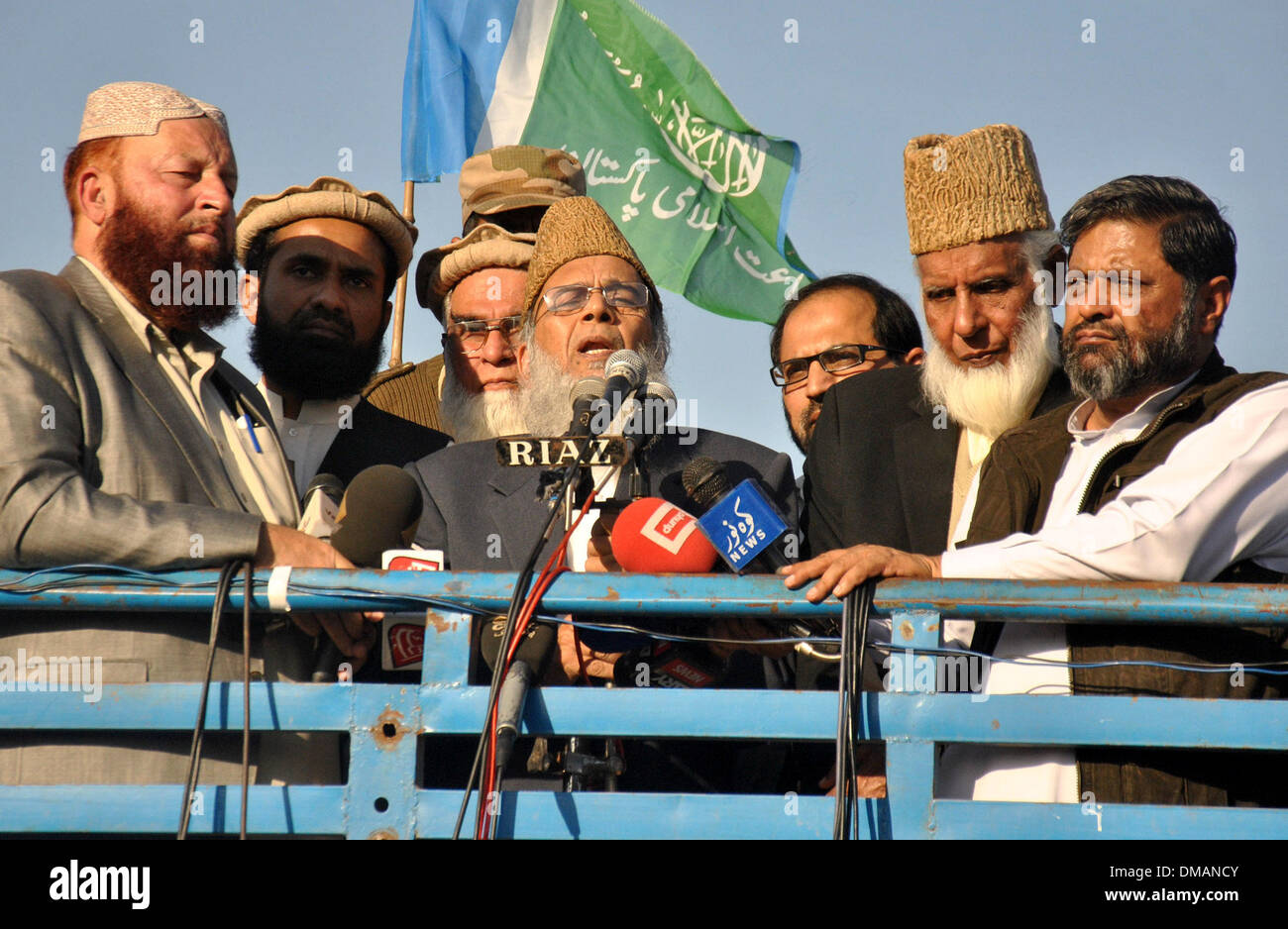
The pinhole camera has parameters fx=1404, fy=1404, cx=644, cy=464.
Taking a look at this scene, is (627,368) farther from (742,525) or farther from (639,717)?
(639,717)

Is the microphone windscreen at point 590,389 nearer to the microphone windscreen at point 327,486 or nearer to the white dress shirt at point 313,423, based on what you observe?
the microphone windscreen at point 327,486

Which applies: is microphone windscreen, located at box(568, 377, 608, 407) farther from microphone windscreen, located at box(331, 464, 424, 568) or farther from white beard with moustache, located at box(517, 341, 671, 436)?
white beard with moustache, located at box(517, 341, 671, 436)

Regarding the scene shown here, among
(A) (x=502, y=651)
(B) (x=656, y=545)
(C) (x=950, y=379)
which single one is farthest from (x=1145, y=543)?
(C) (x=950, y=379)

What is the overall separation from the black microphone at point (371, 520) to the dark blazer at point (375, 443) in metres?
1.77

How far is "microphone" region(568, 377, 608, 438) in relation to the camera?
10.9 feet

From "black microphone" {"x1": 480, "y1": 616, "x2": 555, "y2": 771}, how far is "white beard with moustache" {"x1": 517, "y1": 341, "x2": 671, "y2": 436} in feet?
5.19

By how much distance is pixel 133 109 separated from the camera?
3.97 metres

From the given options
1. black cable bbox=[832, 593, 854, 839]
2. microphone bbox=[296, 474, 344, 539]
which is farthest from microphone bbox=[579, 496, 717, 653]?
microphone bbox=[296, 474, 344, 539]

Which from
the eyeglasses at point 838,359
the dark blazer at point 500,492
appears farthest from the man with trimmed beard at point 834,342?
the dark blazer at point 500,492

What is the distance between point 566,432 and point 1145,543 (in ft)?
5.03

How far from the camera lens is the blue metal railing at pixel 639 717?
2.88 metres
